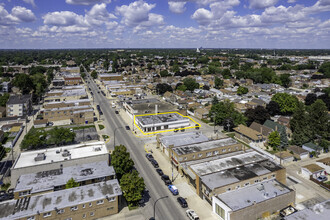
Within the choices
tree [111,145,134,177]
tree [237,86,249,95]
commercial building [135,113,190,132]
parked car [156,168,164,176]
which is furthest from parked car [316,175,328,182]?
tree [237,86,249,95]

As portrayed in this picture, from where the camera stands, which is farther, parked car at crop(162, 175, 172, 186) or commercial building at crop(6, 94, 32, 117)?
commercial building at crop(6, 94, 32, 117)

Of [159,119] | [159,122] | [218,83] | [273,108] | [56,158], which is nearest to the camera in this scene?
[56,158]

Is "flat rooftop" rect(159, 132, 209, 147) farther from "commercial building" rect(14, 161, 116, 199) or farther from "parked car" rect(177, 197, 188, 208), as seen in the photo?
"commercial building" rect(14, 161, 116, 199)

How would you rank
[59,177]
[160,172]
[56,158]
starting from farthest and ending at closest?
1. [160,172]
2. [56,158]
3. [59,177]

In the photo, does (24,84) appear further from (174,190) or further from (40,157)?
(174,190)

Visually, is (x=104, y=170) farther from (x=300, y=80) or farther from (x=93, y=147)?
(x=300, y=80)

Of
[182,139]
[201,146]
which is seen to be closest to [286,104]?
[182,139]
